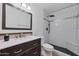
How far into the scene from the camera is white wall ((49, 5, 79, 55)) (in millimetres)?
1743

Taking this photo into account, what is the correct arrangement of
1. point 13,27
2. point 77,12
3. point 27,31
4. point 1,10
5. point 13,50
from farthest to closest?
point 77,12 < point 27,31 < point 13,27 < point 1,10 < point 13,50

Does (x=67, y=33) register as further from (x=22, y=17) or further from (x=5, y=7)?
(x=5, y=7)

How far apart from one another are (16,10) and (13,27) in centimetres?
38

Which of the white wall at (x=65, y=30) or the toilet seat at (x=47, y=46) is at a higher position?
the white wall at (x=65, y=30)

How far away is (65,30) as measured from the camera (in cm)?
189

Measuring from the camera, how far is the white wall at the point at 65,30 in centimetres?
174

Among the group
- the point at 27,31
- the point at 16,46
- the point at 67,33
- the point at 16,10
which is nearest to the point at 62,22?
the point at 67,33

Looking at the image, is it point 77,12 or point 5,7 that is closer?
point 5,7

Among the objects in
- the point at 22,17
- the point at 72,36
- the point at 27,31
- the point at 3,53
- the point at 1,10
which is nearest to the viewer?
the point at 3,53

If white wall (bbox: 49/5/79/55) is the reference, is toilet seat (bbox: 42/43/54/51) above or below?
below

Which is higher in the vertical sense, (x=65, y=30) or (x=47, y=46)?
(x=65, y=30)

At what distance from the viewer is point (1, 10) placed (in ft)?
3.62

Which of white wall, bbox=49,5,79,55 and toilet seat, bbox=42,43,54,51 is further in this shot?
white wall, bbox=49,5,79,55

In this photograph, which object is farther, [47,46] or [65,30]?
[65,30]
